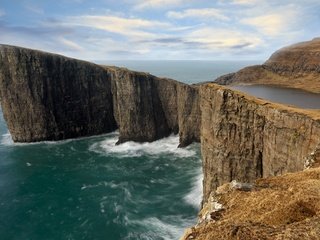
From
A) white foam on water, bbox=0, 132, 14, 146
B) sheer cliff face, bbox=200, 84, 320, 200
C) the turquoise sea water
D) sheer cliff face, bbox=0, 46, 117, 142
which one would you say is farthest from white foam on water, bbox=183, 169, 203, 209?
white foam on water, bbox=0, 132, 14, 146

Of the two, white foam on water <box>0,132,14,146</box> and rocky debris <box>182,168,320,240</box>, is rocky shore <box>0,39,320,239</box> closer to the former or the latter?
rocky debris <box>182,168,320,240</box>

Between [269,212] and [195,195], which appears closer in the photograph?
[269,212]

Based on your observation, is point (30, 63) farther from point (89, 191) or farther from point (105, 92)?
point (89, 191)

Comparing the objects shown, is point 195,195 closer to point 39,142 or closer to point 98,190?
point 98,190

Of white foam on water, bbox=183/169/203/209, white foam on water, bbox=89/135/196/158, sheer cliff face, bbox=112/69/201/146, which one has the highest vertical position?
sheer cliff face, bbox=112/69/201/146

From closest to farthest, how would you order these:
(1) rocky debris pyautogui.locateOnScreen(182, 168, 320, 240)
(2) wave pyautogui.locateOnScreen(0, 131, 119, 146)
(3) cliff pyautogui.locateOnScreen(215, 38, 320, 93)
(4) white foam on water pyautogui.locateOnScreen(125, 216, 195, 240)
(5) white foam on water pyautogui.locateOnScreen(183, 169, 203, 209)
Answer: (1) rocky debris pyautogui.locateOnScreen(182, 168, 320, 240), (4) white foam on water pyautogui.locateOnScreen(125, 216, 195, 240), (5) white foam on water pyautogui.locateOnScreen(183, 169, 203, 209), (2) wave pyautogui.locateOnScreen(0, 131, 119, 146), (3) cliff pyautogui.locateOnScreen(215, 38, 320, 93)

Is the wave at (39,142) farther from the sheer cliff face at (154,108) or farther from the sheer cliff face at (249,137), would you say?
the sheer cliff face at (249,137)

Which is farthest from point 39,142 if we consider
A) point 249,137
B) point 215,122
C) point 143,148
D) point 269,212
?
point 269,212
